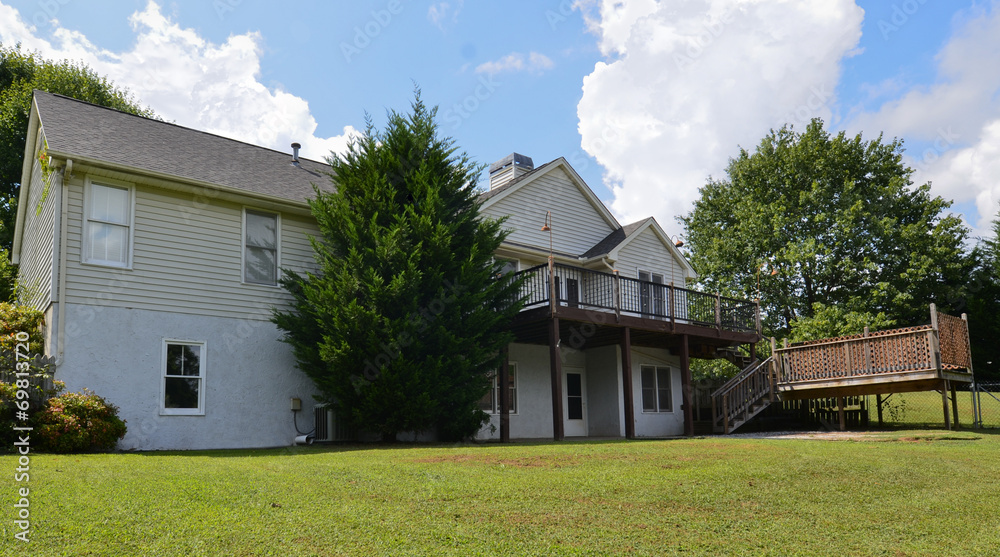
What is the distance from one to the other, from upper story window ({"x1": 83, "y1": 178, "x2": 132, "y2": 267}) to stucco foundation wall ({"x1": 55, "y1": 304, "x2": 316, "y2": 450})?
95 cm

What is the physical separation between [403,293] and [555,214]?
8347 millimetres

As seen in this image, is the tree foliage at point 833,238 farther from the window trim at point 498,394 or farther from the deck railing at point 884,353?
the window trim at point 498,394

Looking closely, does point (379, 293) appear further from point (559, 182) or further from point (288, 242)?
point (559, 182)

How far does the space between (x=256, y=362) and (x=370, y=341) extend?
281 cm

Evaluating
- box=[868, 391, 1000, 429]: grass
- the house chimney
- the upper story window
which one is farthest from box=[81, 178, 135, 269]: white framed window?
box=[868, 391, 1000, 429]: grass

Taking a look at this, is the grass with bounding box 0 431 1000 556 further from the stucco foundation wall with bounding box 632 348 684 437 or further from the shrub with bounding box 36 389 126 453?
the stucco foundation wall with bounding box 632 348 684 437

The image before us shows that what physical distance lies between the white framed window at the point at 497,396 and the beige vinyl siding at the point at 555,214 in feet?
11.4

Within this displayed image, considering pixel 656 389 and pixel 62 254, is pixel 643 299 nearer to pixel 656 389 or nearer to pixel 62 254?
pixel 656 389

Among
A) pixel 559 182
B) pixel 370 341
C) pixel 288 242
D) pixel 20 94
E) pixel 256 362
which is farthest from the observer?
pixel 20 94

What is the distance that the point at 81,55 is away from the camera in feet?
91.2

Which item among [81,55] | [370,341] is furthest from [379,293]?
[81,55]

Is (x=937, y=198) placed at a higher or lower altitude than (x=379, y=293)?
higher

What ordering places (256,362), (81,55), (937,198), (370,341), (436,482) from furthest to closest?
1. (937,198)
2. (81,55)
3. (256,362)
4. (370,341)
5. (436,482)

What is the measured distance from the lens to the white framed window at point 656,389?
20562mm
